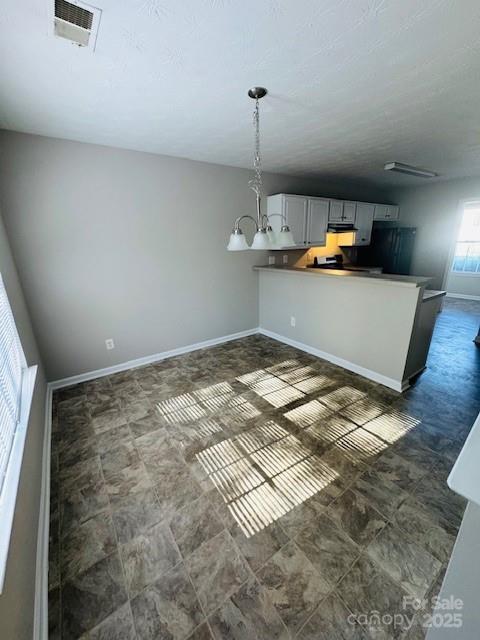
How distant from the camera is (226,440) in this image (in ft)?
6.86

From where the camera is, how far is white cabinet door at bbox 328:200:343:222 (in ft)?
14.7

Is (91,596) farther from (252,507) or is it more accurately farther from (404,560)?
(404,560)

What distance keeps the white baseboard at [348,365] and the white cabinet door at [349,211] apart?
2.62m

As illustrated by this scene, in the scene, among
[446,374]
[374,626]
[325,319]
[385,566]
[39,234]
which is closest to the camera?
[374,626]

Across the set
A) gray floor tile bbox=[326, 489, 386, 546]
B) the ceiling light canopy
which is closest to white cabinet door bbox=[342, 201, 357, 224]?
the ceiling light canopy

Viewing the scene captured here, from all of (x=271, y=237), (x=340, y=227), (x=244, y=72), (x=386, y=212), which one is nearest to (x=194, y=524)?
(x=271, y=237)

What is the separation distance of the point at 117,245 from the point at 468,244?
7.20 metres

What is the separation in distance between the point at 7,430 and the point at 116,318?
6.27 ft

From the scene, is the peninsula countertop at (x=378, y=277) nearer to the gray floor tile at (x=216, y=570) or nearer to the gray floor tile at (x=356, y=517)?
the gray floor tile at (x=356, y=517)

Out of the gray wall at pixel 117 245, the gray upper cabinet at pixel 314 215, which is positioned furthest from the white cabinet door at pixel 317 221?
the gray wall at pixel 117 245

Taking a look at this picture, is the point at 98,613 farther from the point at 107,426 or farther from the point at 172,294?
the point at 172,294

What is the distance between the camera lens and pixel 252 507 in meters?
1.55

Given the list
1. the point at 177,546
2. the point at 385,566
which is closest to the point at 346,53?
the point at 385,566

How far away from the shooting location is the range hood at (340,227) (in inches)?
183
